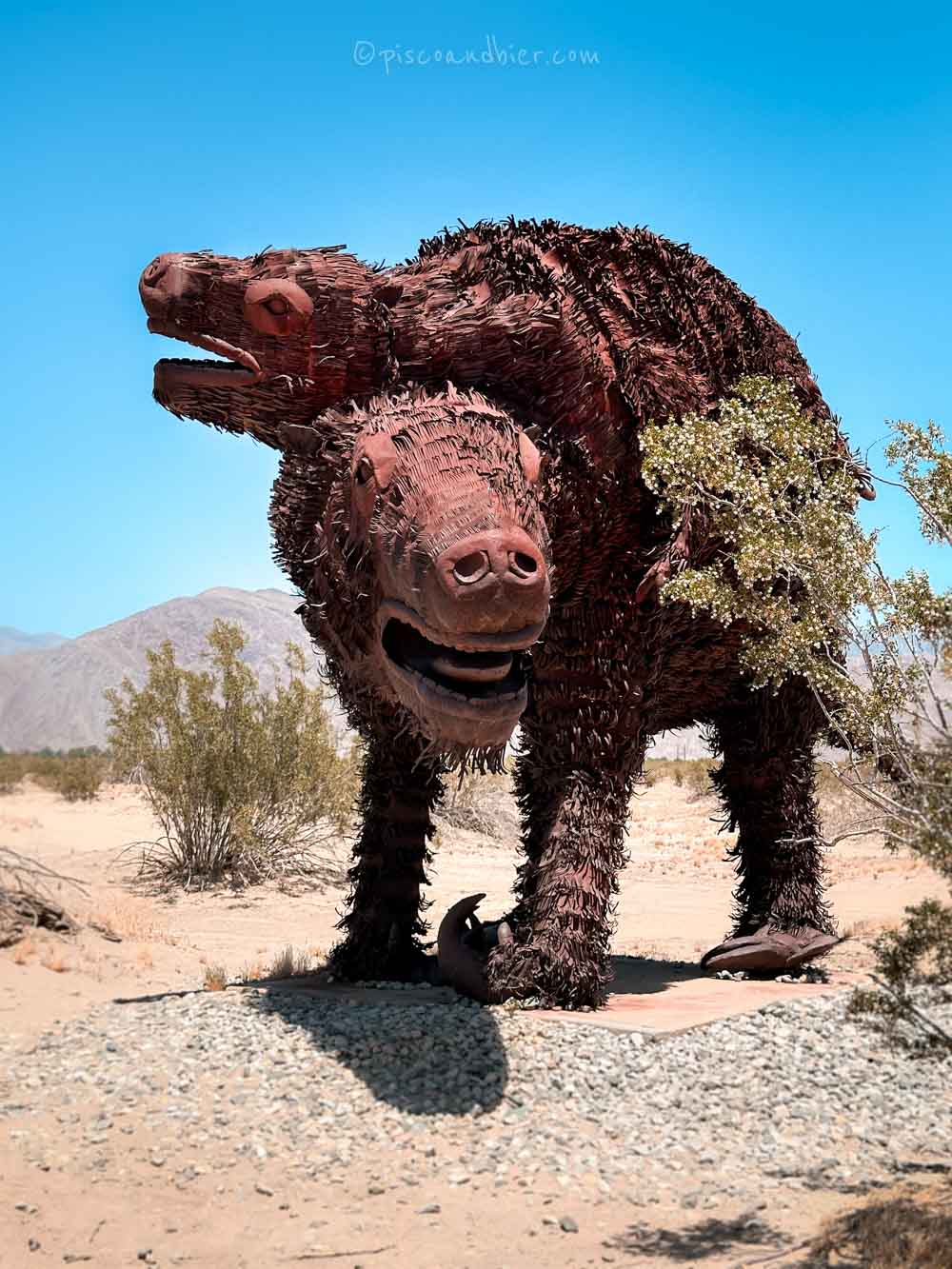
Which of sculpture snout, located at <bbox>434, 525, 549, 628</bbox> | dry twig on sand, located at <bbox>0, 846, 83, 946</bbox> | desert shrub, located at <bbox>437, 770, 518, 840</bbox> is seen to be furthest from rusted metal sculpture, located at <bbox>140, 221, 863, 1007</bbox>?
desert shrub, located at <bbox>437, 770, 518, 840</bbox>

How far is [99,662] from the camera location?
79.8 meters

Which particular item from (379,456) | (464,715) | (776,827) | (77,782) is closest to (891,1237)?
(464,715)

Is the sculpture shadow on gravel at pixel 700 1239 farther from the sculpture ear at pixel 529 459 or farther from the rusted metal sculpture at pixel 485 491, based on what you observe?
the sculpture ear at pixel 529 459

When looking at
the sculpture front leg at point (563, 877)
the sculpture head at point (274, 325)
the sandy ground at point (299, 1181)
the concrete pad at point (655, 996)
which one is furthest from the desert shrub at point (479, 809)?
the sculpture head at point (274, 325)

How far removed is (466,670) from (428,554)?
0.44 m

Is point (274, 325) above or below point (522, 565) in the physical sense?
above

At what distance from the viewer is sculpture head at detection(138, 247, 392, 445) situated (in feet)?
18.5

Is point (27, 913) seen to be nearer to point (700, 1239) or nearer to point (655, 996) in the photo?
point (655, 996)

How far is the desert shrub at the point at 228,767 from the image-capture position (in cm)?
1395

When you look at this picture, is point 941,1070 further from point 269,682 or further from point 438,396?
point 269,682

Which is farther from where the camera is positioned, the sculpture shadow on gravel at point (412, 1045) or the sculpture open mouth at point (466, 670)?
the sculpture shadow on gravel at point (412, 1045)

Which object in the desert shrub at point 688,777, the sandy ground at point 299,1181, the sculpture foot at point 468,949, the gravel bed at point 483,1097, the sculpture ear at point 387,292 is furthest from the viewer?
the desert shrub at point 688,777

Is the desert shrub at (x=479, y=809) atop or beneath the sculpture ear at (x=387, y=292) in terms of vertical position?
beneath

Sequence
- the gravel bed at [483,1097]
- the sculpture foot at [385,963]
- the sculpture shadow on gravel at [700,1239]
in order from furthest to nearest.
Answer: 1. the sculpture foot at [385,963]
2. the gravel bed at [483,1097]
3. the sculpture shadow on gravel at [700,1239]
